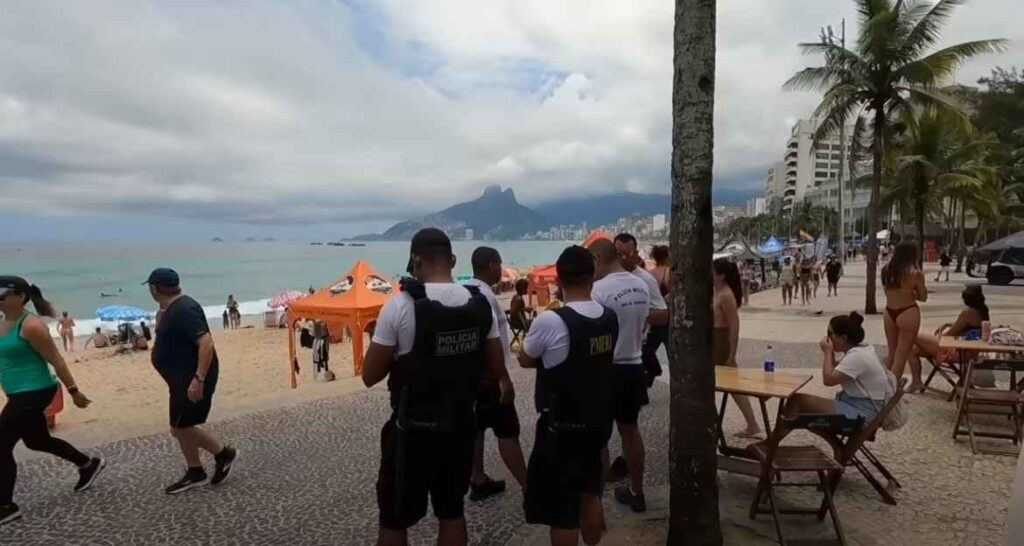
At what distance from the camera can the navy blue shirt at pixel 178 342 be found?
4.10m

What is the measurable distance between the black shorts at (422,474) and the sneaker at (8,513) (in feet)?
9.97

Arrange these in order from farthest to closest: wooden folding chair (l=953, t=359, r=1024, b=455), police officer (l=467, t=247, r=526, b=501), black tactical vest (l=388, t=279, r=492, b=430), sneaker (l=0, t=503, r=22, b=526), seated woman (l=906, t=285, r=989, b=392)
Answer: seated woman (l=906, t=285, r=989, b=392) < wooden folding chair (l=953, t=359, r=1024, b=455) < sneaker (l=0, t=503, r=22, b=526) < police officer (l=467, t=247, r=526, b=501) < black tactical vest (l=388, t=279, r=492, b=430)

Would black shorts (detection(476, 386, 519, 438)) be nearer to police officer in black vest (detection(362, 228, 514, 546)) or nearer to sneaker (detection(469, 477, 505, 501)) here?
sneaker (detection(469, 477, 505, 501))

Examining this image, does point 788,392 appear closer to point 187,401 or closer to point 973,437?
point 973,437

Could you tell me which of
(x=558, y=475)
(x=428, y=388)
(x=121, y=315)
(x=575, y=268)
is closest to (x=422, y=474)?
(x=428, y=388)

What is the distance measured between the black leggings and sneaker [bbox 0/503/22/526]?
0.03 meters

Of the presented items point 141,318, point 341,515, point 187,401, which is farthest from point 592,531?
point 141,318

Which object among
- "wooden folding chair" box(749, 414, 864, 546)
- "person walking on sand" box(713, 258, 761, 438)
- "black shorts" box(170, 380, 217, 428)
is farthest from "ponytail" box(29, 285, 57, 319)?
"person walking on sand" box(713, 258, 761, 438)

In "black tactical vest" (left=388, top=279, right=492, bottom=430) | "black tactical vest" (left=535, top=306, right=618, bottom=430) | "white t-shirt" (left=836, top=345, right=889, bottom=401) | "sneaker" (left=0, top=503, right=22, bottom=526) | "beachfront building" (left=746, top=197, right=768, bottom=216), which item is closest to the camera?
"black tactical vest" (left=388, top=279, right=492, bottom=430)

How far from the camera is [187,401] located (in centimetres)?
413

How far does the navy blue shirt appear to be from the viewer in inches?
161

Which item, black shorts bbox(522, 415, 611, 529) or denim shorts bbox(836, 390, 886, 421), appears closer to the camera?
black shorts bbox(522, 415, 611, 529)

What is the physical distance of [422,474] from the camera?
97.8 inches

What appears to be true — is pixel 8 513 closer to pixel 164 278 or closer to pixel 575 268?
pixel 164 278
